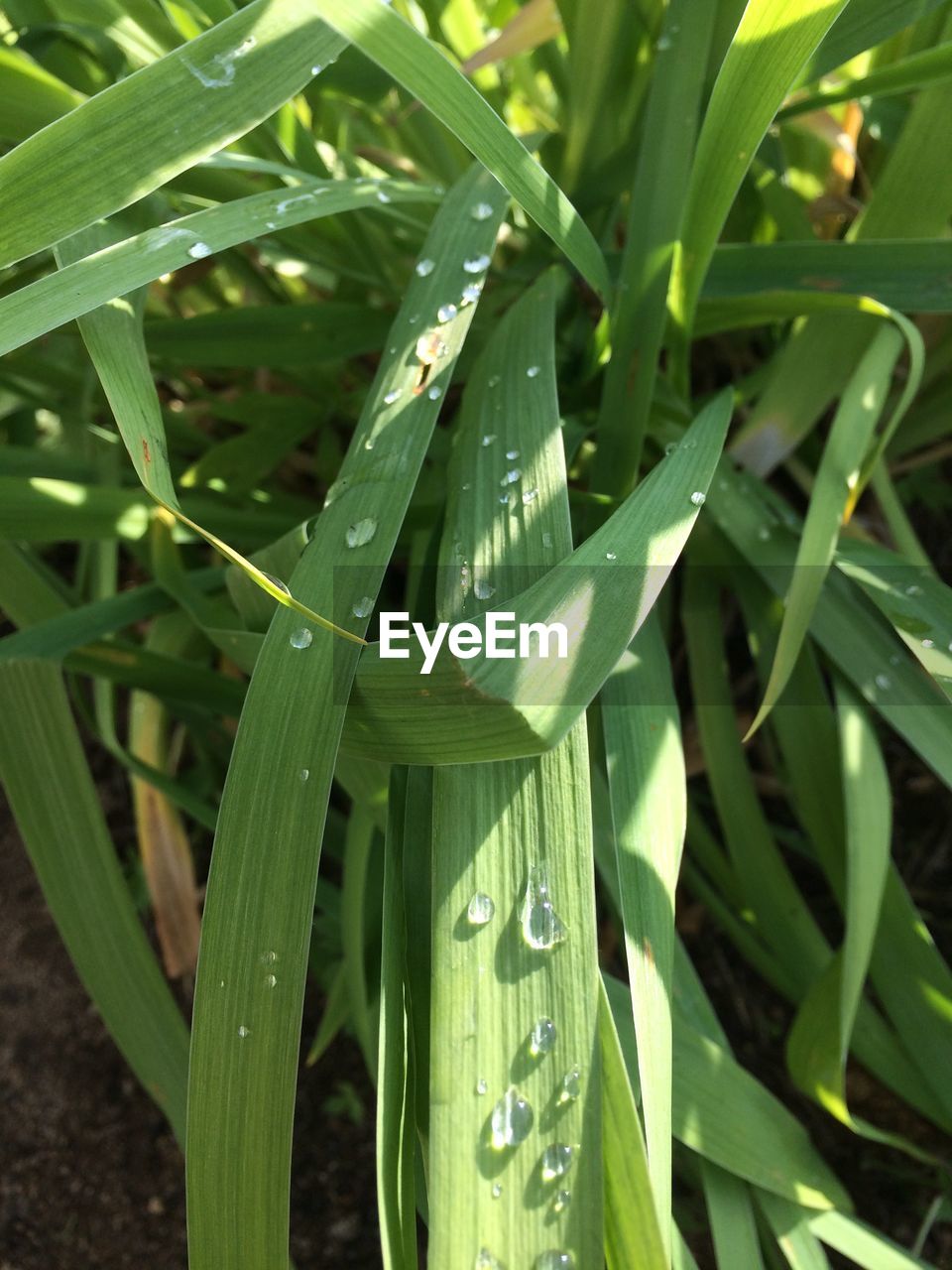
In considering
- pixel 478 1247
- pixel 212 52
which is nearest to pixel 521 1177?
pixel 478 1247

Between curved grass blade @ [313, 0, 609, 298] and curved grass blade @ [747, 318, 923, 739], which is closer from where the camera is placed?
curved grass blade @ [313, 0, 609, 298]

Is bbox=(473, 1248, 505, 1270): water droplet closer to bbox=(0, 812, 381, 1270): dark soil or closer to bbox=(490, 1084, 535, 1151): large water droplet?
bbox=(490, 1084, 535, 1151): large water droplet

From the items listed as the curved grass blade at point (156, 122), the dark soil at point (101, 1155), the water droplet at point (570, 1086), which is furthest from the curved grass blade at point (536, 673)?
the dark soil at point (101, 1155)

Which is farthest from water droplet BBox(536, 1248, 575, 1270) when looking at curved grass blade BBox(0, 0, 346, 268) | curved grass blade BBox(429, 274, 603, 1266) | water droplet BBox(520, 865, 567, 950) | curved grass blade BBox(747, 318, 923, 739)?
curved grass blade BBox(0, 0, 346, 268)

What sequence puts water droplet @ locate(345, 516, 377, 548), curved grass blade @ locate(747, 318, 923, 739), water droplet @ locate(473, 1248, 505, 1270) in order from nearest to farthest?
water droplet @ locate(473, 1248, 505, 1270) → water droplet @ locate(345, 516, 377, 548) → curved grass blade @ locate(747, 318, 923, 739)

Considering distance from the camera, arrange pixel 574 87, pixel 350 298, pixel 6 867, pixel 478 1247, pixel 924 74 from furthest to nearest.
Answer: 1. pixel 6 867
2. pixel 350 298
3. pixel 574 87
4. pixel 924 74
5. pixel 478 1247

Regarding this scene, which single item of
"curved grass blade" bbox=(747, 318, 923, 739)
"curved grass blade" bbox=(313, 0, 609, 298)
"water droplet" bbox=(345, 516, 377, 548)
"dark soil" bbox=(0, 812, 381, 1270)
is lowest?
"dark soil" bbox=(0, 812, 381, 1270)

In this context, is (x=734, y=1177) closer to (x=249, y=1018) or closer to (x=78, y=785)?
(x=249, y=1018)

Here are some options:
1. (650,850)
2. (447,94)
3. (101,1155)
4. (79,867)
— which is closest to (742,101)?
(447,94)
